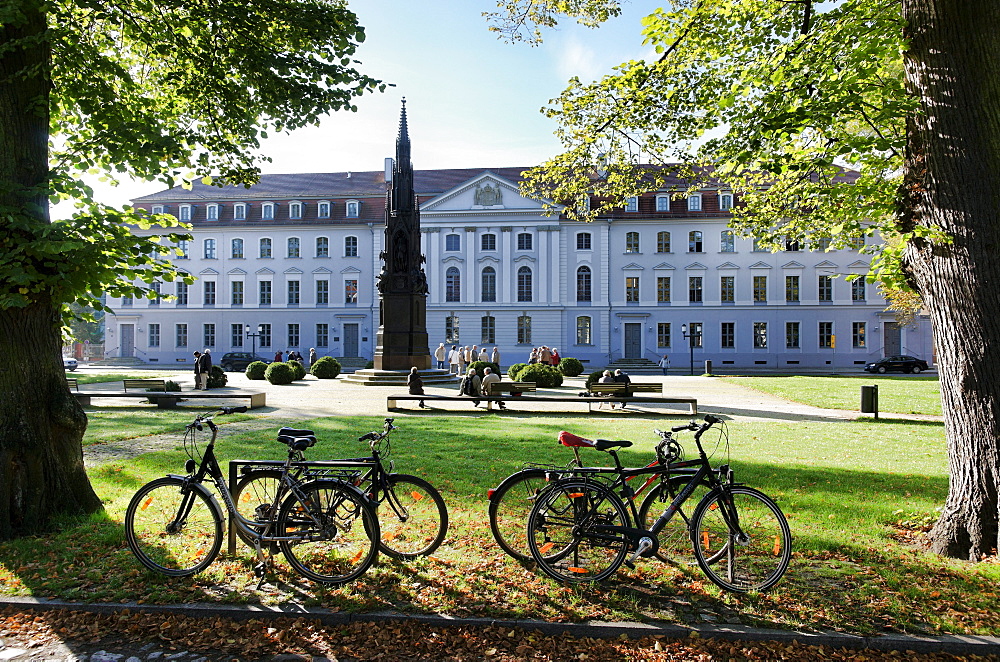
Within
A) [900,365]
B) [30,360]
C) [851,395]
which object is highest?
[30,360]

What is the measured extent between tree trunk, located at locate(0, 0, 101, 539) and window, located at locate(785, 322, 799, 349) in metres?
47.5

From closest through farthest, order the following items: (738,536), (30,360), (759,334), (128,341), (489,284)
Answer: (738,536)
(30,360)
(759,334)
(489,284)
(128,341)

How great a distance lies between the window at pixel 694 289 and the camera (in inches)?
1871

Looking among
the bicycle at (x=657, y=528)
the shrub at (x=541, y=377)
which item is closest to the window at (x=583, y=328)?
the shrub at (x=541, y=377)

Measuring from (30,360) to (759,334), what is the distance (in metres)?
47.1

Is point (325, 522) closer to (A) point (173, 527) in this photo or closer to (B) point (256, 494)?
(B) point (256, 494)

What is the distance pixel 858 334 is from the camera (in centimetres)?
4591

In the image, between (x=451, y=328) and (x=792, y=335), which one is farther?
(x=451, y=328)

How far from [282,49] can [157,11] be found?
1393 millimetres

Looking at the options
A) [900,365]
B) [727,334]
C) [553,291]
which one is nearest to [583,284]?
[553,291]

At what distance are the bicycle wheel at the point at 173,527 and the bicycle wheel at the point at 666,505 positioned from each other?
3.17 meters

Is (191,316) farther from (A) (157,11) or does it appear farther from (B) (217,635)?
(B) (217,635)

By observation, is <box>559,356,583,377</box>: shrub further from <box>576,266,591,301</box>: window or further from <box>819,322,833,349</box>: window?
<box>819,322,833,349</box>: window

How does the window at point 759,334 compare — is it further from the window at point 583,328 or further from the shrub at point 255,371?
the shrub at point 255,371
